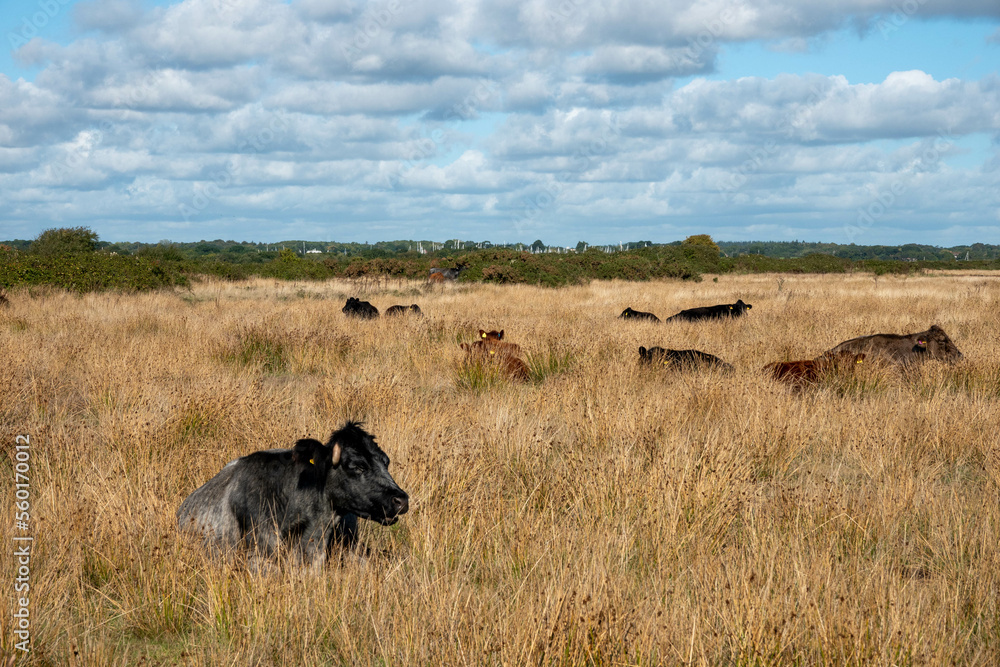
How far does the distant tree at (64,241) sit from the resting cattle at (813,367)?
3878 cm

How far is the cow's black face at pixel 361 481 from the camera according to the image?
349cm

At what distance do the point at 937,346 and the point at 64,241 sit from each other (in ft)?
139

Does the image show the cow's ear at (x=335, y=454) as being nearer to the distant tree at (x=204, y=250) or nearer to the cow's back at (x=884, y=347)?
the cow's back at (x=884, y=347)

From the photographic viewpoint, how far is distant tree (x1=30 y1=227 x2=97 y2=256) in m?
38.0

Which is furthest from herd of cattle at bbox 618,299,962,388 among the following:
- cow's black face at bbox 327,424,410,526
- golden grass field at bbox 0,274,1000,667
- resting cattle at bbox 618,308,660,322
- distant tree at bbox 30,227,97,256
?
distant tree at bbox 30,227,97,256

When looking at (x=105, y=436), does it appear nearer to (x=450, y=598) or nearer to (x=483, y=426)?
(x=483, y=426)

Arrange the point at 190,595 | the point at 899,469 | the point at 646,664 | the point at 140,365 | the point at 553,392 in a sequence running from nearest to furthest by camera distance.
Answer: the point at 646,664 < the point at 190,595 < the point at 899,469 < the point at 553,392 < the point at 140,365

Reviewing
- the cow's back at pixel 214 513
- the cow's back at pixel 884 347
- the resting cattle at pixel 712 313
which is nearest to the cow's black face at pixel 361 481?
the cow's back at pixel 214 513

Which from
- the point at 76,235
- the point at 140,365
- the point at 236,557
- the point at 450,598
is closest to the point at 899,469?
the point at 450,598

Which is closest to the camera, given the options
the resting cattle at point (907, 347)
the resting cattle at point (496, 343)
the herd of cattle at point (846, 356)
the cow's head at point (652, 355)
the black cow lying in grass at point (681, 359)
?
the herd of cattle at point (846, 356)

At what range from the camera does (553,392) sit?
7484 mm

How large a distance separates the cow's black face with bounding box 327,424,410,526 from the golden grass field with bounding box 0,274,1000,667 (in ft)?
0.99

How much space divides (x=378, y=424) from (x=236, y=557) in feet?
8.69

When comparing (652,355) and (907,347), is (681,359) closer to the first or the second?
(652,355)
